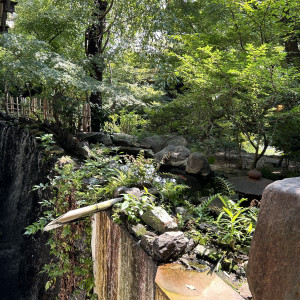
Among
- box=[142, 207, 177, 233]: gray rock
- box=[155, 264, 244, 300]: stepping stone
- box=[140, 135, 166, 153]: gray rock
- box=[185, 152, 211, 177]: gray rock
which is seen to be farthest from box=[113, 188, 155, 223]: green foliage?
box=[140, 135, 166, 153]: gray rock

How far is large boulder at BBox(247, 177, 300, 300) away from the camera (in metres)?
1.12

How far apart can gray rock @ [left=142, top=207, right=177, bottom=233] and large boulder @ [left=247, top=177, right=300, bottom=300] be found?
1197 mm

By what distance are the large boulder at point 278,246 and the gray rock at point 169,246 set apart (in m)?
0.89

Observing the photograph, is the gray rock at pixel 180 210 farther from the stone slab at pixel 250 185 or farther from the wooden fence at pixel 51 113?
the wooden fence at pixel 51 113

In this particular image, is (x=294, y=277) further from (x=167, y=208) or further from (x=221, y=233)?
(x=167, y=208)

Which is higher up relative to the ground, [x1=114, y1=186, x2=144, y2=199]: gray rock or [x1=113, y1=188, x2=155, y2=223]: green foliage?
[x1=114, y1=186, x2=144, y2=199]: gray rock

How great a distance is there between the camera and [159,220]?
8.34ft

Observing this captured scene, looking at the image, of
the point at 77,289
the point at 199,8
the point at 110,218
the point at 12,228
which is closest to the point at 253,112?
the point at 110,218

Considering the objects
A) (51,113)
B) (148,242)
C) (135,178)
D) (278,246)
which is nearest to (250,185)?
(135,178)

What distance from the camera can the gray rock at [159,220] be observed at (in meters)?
2.48

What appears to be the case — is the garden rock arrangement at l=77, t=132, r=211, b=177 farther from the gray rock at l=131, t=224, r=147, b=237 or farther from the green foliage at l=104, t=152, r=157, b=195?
the gray rock at l=131, t=224, r=147, b=237

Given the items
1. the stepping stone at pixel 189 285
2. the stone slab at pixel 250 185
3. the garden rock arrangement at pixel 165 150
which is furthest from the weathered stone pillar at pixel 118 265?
the garden rock arrangement at pixel 165 150

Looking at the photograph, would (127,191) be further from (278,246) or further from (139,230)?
(278,246)

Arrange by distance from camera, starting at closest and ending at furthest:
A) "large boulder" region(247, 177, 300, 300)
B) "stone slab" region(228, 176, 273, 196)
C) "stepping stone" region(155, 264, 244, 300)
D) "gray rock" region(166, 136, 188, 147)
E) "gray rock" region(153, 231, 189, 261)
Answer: "large boulder" region(247, 177, 300, 300)
"stepping stone" region(155, 264, 244, 300)
"gray rock" region(153, 231, 189, 261)
"stone slab" region(228, 176, 273, 196)
"gray rock" region(166, 136, 188, 147)
